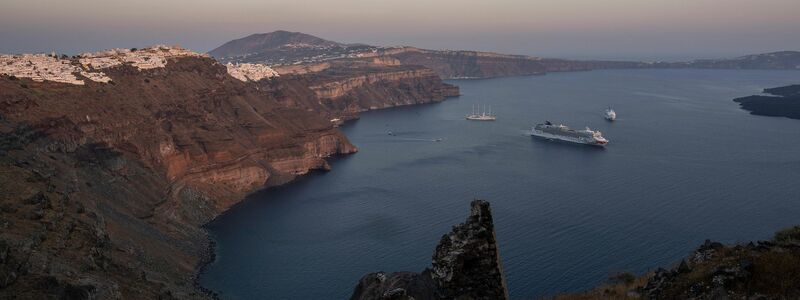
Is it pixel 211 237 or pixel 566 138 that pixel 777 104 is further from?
pixel 211 237

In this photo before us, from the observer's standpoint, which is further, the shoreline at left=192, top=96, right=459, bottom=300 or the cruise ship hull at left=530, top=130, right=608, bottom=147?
the cruise ship hull at left=530, top=130, right=608, bottom=147

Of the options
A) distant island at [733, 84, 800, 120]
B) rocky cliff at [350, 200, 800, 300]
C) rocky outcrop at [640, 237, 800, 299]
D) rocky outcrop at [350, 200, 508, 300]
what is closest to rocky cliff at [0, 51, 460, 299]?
rocky cliff at [350, 200, 800, 300]

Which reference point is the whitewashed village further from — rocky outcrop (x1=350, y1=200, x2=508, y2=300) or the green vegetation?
the green vegetation

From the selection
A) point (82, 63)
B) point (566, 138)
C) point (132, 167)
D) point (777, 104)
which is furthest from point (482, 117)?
point (132, 167)

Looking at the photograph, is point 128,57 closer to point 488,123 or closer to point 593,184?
point 593,184

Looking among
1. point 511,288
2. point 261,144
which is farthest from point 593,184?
point 261,144
